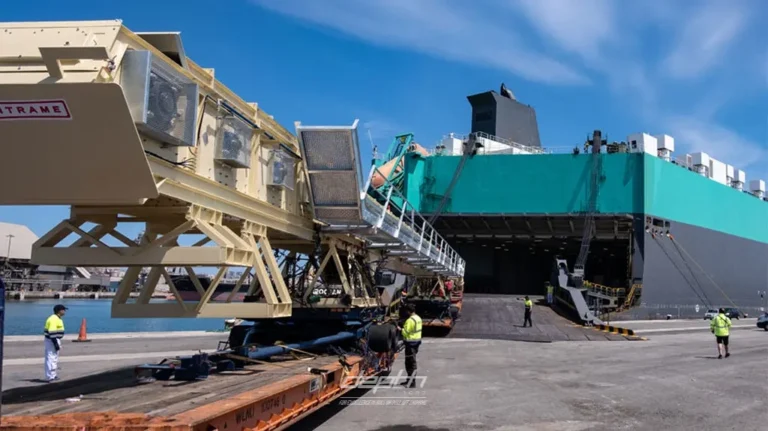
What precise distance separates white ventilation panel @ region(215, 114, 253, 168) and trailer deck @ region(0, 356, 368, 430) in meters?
2.71

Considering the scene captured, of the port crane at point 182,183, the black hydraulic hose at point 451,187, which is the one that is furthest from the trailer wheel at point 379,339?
the black hydraulic hose at point 451,187

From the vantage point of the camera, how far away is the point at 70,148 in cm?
559

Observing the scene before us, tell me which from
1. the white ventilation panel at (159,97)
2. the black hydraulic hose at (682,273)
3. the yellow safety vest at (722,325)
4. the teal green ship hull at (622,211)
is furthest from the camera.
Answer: the black hydraulic hose at (682,273)

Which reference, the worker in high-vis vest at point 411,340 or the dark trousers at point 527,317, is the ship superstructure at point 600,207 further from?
the worker in high-vis vest at point 411,340

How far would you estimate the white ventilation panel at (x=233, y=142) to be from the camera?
7.61m

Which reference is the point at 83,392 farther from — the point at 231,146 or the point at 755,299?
the point at 755,299

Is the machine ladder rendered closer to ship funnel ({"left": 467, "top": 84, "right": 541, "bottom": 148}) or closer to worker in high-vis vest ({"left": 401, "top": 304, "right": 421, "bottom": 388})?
ship funnel ({"left": 467, "top": 84, "right": 541, "bottom": 148})

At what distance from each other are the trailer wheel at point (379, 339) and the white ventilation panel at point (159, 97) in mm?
6263

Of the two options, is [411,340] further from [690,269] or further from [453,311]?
[690,269]

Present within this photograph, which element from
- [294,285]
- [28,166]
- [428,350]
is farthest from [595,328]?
[28,166]

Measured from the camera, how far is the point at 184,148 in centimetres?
683

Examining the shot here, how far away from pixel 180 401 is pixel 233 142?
3262 mm

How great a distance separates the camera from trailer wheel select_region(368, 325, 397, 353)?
11.6 metres

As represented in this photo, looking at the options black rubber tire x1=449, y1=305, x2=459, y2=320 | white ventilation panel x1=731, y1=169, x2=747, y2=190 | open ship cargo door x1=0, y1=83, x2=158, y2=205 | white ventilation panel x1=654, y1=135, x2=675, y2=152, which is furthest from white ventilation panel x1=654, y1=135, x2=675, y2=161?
open ship cargo door x1=0, y1=83, x2=158, y2=205
